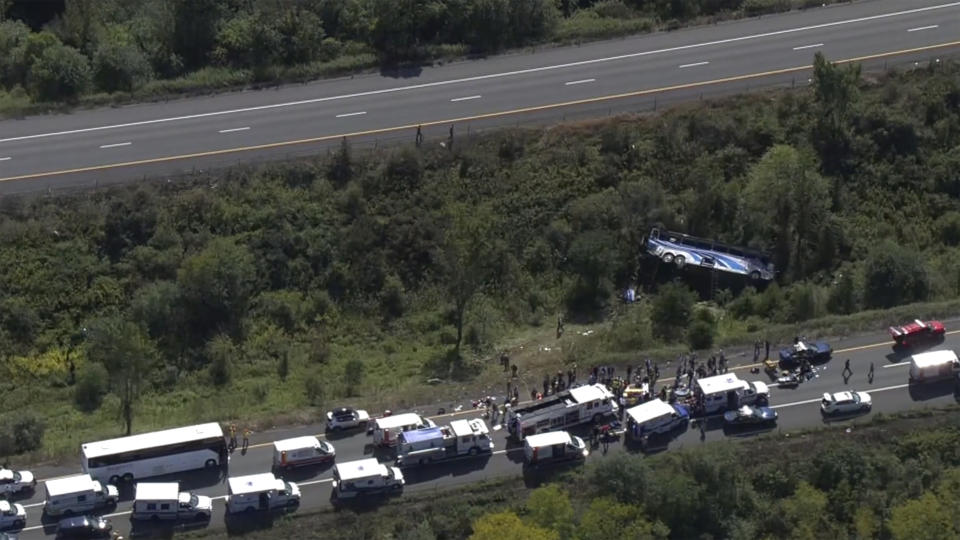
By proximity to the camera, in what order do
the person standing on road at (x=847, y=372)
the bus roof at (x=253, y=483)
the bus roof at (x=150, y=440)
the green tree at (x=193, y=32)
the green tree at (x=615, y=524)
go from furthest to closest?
1. the green tree at (x=193, y=32)
2. the person standing on road at (x=847, y=372)
3. the bus roof at (x=150, y=440)
4. the bus roof at (x=253, y=483)
5. the green tree at (x=615, y=524)

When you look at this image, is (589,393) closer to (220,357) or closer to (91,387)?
(220,357)

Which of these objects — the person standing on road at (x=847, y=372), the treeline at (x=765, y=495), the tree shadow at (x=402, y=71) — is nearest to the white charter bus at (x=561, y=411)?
the treeline at (x=765, y=495)

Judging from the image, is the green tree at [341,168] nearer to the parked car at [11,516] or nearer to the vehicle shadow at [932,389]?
the parked car at [11,516]

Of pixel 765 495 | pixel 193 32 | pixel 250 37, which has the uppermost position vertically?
pixel 193 32

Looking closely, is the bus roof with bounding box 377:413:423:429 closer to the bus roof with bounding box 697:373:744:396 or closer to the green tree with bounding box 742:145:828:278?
the bus roof with bounding box 697:373:744:396

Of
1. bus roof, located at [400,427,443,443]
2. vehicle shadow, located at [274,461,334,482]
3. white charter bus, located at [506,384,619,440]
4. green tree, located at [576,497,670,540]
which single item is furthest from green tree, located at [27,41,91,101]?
green tree, located at [576,497,670,540]

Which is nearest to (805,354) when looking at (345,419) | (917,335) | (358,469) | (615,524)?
(917,335)
